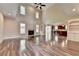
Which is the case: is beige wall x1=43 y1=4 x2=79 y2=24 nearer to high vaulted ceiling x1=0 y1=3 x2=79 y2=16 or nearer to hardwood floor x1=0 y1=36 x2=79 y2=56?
high vaulted ceiling x1=0 y1=3 x2=79 y2=16

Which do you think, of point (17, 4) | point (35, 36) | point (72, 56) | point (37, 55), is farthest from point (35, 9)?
point (72, 56)

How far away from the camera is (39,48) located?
2.00m

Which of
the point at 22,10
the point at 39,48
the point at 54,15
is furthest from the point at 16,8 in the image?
the point at 39,48

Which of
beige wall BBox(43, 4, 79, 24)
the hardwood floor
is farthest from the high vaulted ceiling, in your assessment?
the hardwood floor

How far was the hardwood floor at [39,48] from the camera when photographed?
1.97 m

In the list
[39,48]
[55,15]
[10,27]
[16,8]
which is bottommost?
[39,48]

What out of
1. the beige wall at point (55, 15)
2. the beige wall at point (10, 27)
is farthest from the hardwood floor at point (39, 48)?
the beige wall at point (55, 15)

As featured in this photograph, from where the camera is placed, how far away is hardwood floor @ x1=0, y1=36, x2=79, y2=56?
197 cm

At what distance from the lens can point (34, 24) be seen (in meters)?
2.04

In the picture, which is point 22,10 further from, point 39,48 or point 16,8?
point 39,48

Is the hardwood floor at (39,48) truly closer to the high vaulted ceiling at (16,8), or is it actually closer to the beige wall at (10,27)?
the beige wall at (10,27)

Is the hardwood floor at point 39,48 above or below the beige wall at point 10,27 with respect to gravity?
below

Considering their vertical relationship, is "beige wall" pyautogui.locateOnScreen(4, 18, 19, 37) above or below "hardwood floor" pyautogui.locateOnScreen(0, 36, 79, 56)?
above

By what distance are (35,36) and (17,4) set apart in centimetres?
58
